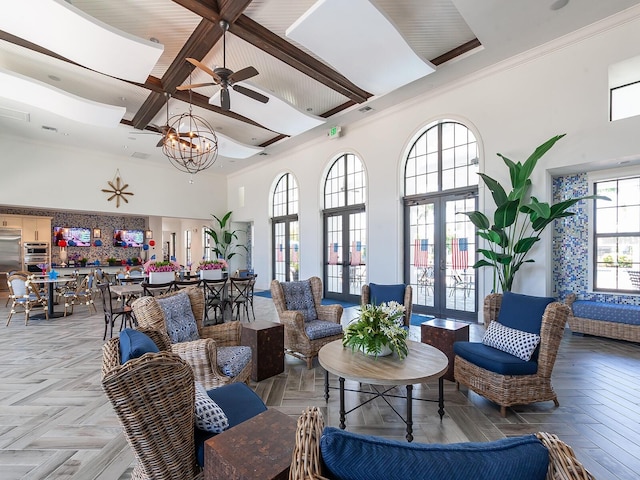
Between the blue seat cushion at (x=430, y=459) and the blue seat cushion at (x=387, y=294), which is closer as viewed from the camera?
the blue seat cushion at (x=430, y=459)

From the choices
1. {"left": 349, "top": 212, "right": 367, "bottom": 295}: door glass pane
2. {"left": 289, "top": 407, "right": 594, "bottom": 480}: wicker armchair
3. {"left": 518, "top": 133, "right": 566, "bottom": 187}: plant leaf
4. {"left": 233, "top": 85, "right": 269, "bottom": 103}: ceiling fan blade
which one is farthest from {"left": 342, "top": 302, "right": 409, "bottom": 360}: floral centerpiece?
{"left": 349, "top": 212, "right": 367, "bottom": 295}: door glass pane

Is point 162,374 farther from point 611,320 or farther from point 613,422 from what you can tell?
point 611,320

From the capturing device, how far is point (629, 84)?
14.0 feet

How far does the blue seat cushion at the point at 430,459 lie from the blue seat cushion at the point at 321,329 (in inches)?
113

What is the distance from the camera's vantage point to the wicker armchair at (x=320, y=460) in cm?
69

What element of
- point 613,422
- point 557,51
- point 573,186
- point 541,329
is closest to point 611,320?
point 573,186

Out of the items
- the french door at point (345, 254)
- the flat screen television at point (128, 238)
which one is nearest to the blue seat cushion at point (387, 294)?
the french door at point (345, 254)

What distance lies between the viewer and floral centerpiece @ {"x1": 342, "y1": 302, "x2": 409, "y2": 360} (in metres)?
2.49

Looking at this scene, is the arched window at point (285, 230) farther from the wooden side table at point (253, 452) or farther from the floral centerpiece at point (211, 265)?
the wooden side table at point (253, 452)

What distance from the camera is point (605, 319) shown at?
4434mm

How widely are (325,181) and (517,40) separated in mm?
4988

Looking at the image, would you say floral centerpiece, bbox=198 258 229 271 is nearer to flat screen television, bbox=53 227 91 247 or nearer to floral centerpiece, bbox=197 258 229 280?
floral centerpiece, bbox=197 258 229 280

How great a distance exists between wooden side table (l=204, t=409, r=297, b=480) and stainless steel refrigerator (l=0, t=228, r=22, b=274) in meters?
11.6

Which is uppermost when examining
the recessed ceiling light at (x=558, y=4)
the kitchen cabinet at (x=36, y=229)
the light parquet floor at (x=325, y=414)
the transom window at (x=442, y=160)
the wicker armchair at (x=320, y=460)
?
the recessed ceiling light at (x=558, y=4)
